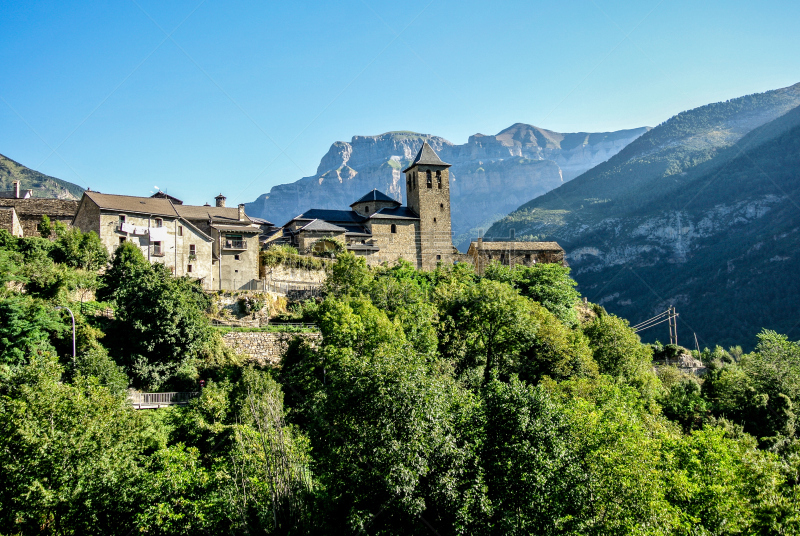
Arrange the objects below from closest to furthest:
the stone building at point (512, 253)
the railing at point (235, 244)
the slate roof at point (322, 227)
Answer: the railing at point (235, 244) < the slate roof at point (322, 227) < the stone building at point (512, 253)

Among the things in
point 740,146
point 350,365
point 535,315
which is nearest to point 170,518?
point 350,365

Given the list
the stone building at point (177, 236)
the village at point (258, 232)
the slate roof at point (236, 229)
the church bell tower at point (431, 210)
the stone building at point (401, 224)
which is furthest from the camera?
the church bell tower at point (431, 210)

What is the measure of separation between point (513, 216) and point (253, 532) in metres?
134

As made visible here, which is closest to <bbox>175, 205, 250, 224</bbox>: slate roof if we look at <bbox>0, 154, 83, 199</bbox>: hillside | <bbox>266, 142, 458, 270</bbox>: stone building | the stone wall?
<bbox>266, 142, 458, 270</bbox>: stone building

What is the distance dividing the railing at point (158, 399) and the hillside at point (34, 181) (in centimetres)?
9474

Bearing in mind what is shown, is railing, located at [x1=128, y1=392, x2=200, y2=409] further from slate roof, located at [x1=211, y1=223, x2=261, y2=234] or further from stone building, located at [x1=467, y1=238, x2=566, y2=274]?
stone building, located at [x1=467, y1=238, x2=566, y2=274]

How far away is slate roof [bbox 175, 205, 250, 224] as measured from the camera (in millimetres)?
47875

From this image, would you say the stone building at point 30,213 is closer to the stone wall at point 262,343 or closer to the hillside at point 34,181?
the stone wall at point 262,343

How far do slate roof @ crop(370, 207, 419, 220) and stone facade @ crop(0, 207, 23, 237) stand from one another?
30.9m

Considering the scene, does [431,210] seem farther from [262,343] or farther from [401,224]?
[262,343]

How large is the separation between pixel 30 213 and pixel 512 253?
149ft

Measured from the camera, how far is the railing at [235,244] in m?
45.7

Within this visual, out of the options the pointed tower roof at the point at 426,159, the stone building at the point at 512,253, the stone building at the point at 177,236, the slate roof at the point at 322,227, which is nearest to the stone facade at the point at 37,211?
the stone building at the point at 177,236

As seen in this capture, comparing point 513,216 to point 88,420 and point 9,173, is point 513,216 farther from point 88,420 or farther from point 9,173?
point 88,420
